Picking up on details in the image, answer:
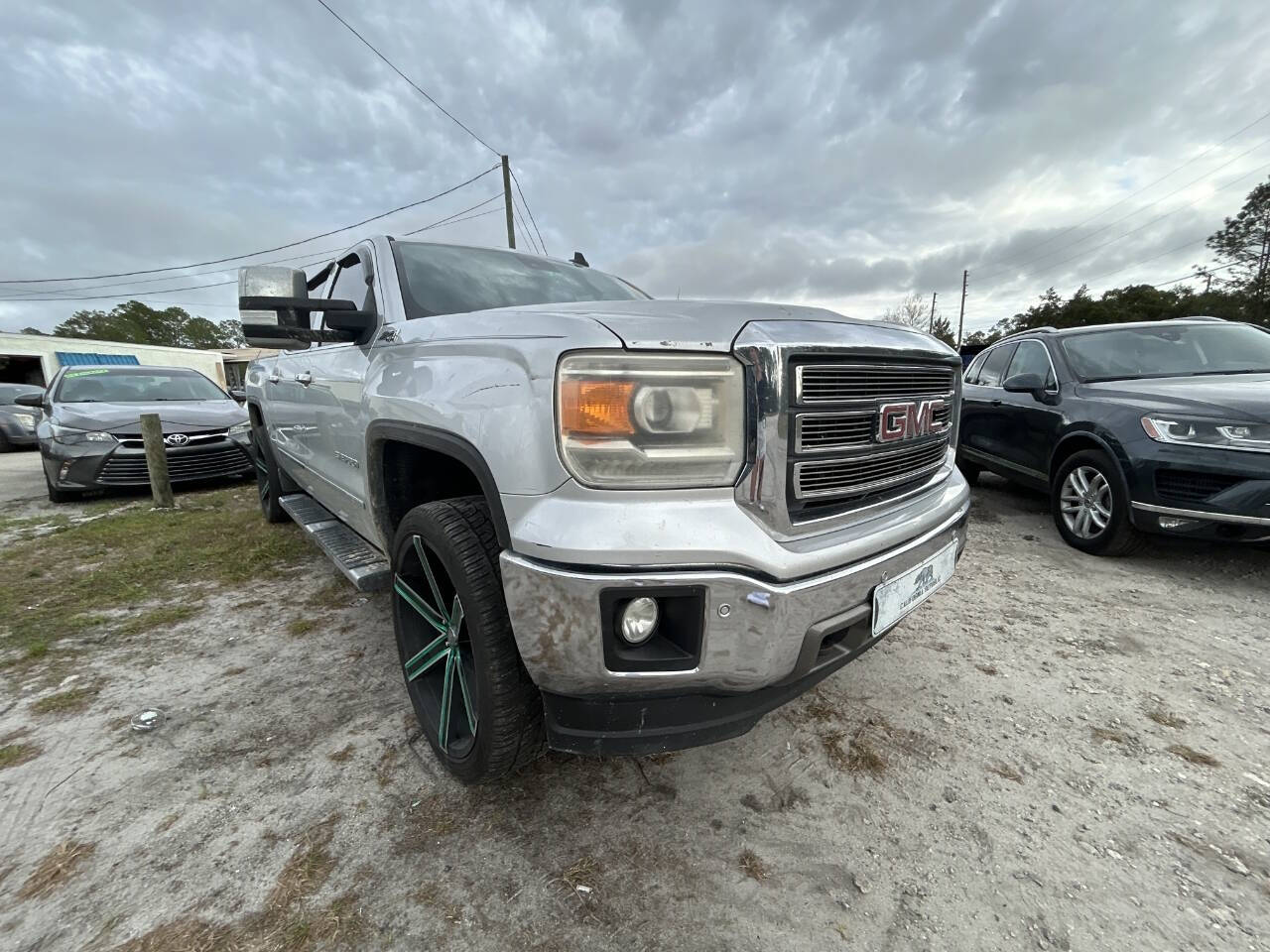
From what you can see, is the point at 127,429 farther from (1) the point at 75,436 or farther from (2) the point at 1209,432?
(2) the point at 1209,432

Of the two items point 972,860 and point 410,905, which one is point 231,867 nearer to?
point 410,905

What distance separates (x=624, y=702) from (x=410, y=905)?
0.76 meters

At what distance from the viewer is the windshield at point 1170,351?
3.96 metres

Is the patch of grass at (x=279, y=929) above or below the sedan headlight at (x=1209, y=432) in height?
below

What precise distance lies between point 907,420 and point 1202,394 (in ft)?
10.1

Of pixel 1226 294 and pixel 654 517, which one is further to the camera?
pixel 1226 294

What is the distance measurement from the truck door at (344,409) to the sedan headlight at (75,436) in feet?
14.6

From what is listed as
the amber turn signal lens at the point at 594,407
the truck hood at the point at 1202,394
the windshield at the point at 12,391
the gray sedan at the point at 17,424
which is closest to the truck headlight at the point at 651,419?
the amber turn signal lens at the point at 594,407

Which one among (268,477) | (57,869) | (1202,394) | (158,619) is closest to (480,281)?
(57,869)

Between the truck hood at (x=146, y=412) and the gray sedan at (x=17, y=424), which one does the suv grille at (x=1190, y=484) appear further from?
the gray sedan at (x=17, y=424)

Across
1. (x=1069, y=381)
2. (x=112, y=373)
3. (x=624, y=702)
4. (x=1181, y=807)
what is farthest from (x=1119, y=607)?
(x=112, y=373)

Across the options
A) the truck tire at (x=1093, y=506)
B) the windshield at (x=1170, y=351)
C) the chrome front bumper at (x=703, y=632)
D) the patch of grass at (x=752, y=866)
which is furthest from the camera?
the windshield at (x=1170, y=351)

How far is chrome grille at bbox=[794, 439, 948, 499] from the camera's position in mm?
1436

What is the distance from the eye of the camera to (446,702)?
5.92 ft
